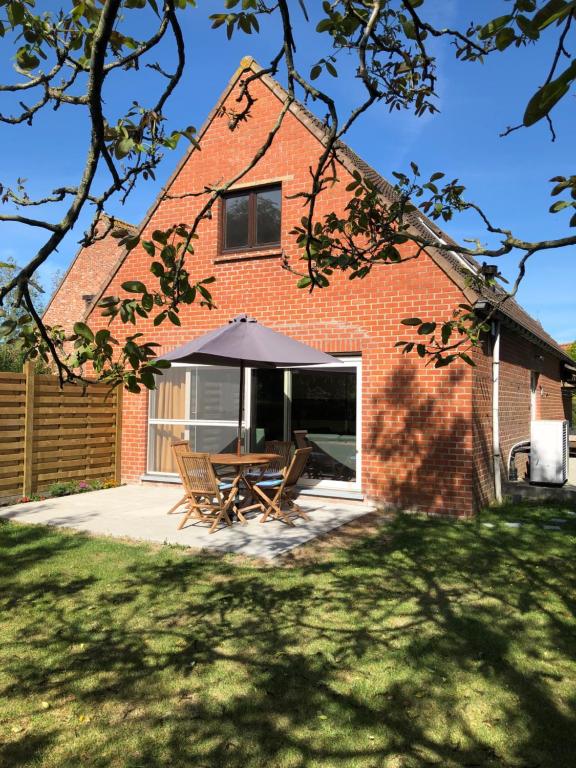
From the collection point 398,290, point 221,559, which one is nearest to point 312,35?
point 221,559

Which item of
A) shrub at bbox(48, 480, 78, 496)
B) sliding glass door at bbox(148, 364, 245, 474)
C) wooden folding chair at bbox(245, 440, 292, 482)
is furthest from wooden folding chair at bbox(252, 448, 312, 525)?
shrub at bbox(48, 480, 78, 496)

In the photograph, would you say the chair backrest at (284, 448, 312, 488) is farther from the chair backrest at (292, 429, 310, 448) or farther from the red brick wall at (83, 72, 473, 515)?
→ the chair backrest at (292, 429, 310, 448)

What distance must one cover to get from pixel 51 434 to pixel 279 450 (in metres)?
3.82

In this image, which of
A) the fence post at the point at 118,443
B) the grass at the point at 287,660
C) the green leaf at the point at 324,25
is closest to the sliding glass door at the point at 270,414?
the fence post at the point at 118,443

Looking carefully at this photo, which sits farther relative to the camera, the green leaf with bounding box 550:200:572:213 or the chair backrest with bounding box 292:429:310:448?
the chair backrest with bounding box 292:429:310:448

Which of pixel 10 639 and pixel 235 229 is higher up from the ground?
pixel 235 229

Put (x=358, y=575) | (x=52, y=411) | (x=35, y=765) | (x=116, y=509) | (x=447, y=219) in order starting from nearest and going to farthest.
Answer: (x=35, y=765)
(x=447, y=219)
(x=358, y=575)
(x=116, y=509)
(x=52, y=411)

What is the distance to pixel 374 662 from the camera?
3721 mm

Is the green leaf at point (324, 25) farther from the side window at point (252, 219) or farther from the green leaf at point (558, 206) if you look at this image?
the side window at point (252, 219)

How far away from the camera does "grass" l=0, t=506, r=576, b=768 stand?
112 inches

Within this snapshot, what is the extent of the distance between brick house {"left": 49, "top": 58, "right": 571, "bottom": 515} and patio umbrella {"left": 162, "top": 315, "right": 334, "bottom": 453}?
1.24m

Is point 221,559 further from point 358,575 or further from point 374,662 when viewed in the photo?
point 374,662

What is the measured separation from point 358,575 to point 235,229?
7188mm

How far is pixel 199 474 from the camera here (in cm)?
714
